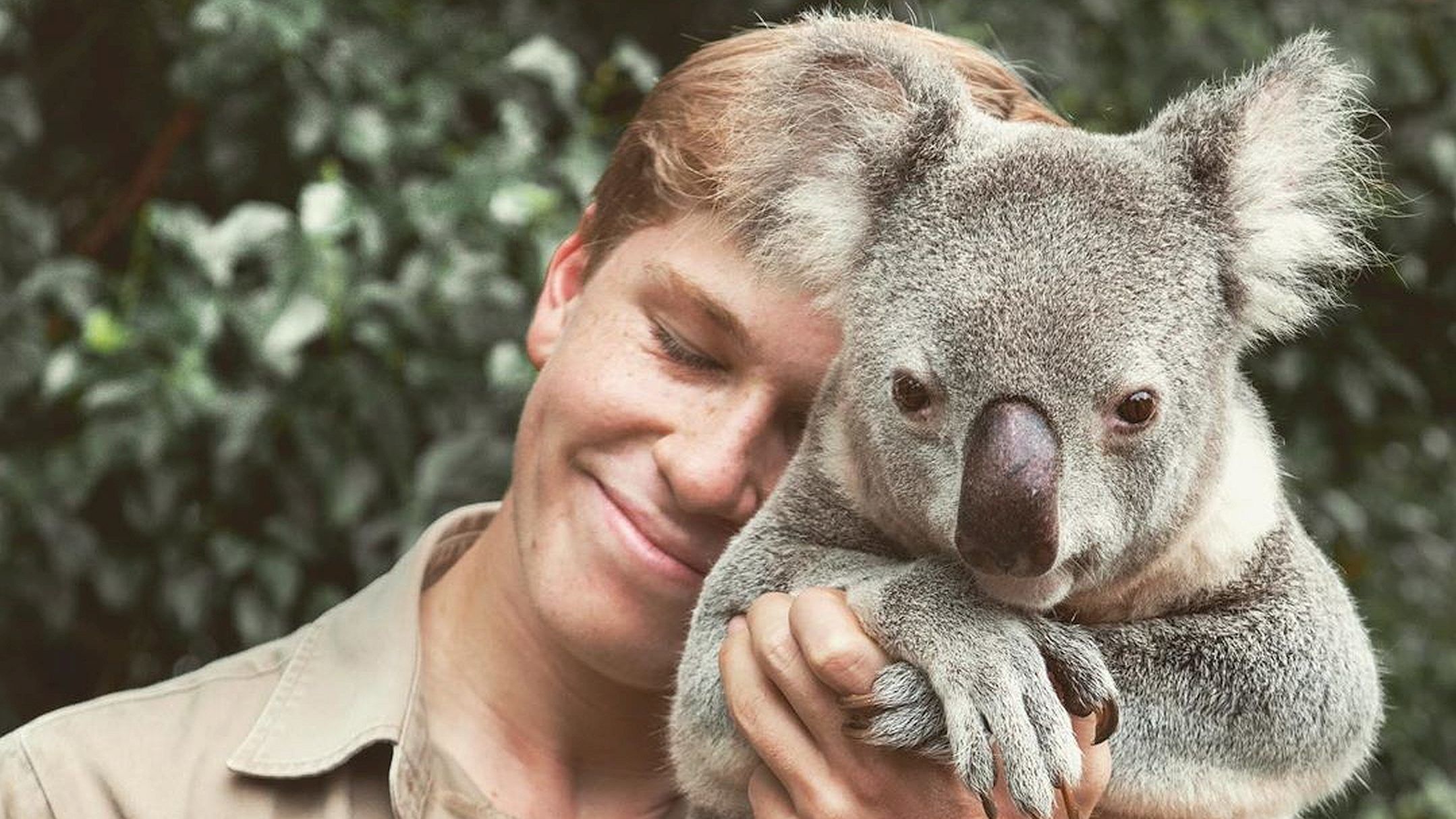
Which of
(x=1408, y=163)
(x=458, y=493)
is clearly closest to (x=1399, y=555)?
(x=1408, y=163)

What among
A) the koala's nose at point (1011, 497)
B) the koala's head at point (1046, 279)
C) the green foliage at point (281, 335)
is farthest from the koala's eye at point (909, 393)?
the green foliage at point (281, 335)

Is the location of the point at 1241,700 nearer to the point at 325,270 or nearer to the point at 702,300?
the point at 702,300

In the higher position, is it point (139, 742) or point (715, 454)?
point (715, 454)

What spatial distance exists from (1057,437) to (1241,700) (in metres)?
0.58

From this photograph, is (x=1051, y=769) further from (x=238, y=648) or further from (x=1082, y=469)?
(x=238, y=648)

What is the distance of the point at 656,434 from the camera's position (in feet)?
7.84

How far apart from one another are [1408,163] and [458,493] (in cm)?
273

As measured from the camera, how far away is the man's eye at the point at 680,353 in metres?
2.40

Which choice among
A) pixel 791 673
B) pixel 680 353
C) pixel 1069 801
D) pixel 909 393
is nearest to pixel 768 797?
pixel 791 673

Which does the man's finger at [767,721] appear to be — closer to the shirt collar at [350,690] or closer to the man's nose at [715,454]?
the man's nose at [715,454]

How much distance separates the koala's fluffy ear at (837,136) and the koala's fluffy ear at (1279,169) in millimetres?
317

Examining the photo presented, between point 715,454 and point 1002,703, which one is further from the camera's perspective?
point 715,454

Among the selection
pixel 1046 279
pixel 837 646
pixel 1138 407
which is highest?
pixel 1046 279

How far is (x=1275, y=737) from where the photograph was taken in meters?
2.04
